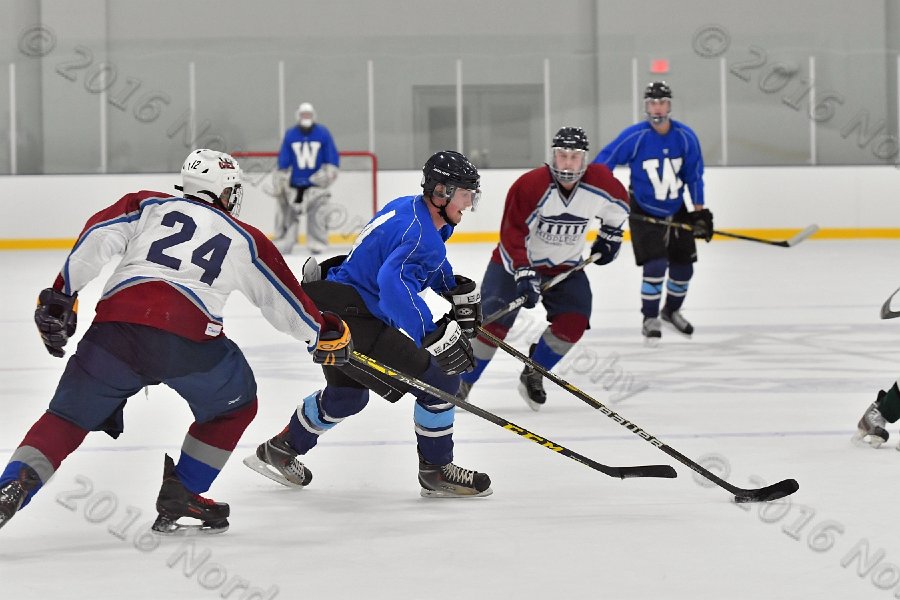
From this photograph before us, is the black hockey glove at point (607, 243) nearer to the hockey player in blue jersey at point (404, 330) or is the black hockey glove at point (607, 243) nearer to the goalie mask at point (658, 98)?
the goalie mask at point (658, 98)

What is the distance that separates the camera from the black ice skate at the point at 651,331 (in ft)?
20.5

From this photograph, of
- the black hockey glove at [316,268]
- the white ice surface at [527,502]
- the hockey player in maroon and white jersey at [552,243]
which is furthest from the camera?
the hockey player in maroon and white jersey at [552,243]

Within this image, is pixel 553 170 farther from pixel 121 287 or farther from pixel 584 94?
pixel 584 94

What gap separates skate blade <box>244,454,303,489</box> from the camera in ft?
11.0

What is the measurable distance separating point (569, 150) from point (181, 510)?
2.34 meters

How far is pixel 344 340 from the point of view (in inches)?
116

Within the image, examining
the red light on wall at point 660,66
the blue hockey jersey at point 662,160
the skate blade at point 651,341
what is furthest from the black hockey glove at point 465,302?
the red light on wall at point 660,66

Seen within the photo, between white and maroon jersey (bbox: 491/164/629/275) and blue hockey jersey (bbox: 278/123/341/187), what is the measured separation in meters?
7.12

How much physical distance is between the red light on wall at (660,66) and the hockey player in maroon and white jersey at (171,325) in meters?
10.7

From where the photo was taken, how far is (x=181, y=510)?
9.35ft

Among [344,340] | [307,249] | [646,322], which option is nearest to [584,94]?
[307,249]

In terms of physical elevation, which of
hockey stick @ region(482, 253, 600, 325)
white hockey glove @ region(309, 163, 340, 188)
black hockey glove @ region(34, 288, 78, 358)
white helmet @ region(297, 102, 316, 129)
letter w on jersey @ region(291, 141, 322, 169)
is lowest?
hockey stick @ region(482, 253, 600, 325)

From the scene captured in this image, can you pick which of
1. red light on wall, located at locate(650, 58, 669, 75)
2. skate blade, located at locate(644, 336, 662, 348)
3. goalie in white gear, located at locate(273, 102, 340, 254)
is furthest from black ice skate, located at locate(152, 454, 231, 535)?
red light on wall, located at locate(650, 58, 669, 75)

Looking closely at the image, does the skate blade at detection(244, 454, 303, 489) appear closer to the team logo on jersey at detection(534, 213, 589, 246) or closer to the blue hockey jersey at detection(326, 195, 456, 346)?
the blue hockey jersey at detection(326, 195, 456, 346)
